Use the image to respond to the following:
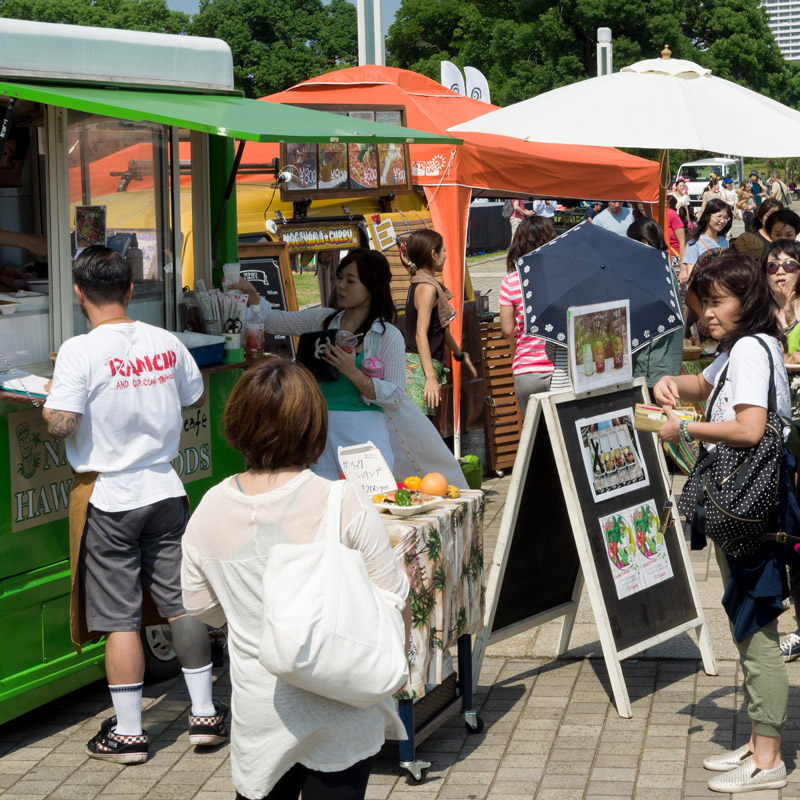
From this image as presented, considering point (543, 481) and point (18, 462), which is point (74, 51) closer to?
point (18, 462)

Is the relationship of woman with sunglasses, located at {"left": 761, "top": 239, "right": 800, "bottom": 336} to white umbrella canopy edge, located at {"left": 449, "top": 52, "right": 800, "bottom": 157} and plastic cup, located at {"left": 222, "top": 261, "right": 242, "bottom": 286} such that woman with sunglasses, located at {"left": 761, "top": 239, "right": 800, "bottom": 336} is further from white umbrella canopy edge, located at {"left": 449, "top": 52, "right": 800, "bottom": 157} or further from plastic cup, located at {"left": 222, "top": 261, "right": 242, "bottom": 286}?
plastic cup, located at {"left": 222, "top": 261, "right": 242, "bottom": 286}

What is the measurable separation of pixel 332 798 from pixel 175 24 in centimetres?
7705

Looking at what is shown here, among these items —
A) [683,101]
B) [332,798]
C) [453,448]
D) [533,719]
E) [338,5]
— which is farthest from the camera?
[338,5]

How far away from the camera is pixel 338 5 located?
73.2 m

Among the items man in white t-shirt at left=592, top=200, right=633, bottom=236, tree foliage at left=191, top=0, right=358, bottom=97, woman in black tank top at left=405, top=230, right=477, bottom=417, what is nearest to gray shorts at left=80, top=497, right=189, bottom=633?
woman in black tank top at left=405, top=230, right=477, bottom=417

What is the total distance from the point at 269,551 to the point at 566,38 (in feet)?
145

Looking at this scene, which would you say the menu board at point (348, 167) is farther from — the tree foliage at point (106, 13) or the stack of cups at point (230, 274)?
the tree foliage at point (106, 13)

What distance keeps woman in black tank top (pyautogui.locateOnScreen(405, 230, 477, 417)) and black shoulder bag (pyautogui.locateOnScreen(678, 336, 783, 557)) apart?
3751 millimetres

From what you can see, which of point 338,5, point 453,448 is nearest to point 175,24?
point 338,5

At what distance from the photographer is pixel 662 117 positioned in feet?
24.8

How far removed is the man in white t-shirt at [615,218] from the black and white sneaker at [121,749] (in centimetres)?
906

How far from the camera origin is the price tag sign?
4406mm

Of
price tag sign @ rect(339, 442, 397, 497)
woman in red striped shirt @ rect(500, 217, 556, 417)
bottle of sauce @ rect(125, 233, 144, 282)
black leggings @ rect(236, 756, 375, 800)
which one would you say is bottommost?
black leggings @ rect(236, 756, 375, 800)

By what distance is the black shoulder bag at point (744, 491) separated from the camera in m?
3.88
